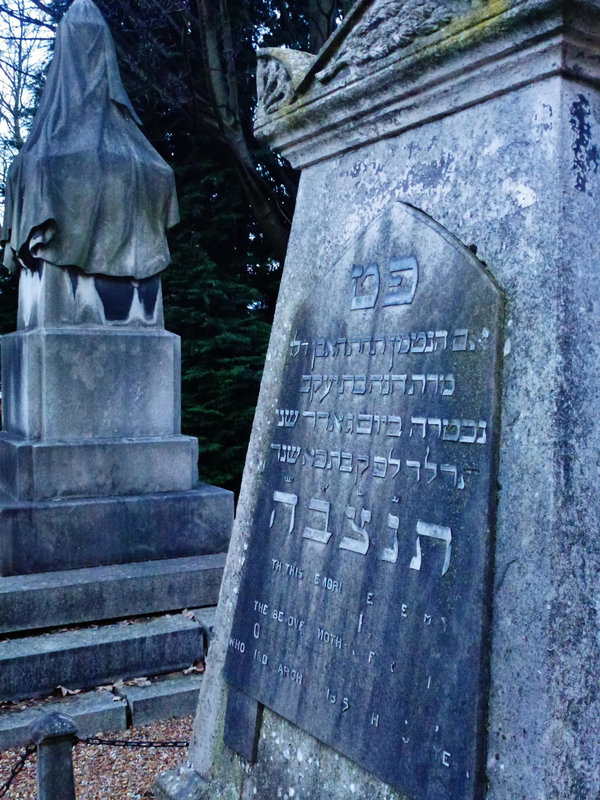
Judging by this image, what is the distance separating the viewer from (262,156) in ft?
35.3

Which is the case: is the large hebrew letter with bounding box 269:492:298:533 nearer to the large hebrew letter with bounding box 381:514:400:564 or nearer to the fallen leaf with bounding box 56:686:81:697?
the large hebrew letter with bounding box 381:514:400:564

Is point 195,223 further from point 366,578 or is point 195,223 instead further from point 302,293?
point 366,578

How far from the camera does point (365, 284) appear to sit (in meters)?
2.19

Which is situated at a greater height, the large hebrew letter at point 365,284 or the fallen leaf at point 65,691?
the large hebrew letter at point 365,284

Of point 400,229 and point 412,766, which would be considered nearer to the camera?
point 412,766

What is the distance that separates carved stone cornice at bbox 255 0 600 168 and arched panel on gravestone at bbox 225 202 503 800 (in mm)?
304

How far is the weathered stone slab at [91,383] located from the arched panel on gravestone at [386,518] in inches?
121

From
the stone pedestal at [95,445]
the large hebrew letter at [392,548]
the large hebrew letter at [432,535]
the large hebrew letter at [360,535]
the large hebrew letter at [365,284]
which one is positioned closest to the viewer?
the large hebrew letter at [432,535]

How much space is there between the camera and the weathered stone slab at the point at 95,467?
5.00 meters

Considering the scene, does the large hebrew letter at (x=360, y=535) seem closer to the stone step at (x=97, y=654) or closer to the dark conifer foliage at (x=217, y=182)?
the stone step at (x=97, y=654)

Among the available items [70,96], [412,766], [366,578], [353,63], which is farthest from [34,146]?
[412,766]

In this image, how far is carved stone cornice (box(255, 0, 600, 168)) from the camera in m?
1.69

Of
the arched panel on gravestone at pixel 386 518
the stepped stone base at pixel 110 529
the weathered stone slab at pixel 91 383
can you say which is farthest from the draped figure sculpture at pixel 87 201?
the arched panel on gravestone at pixel 386 518

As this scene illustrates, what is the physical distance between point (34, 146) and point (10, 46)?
31.2 feet
